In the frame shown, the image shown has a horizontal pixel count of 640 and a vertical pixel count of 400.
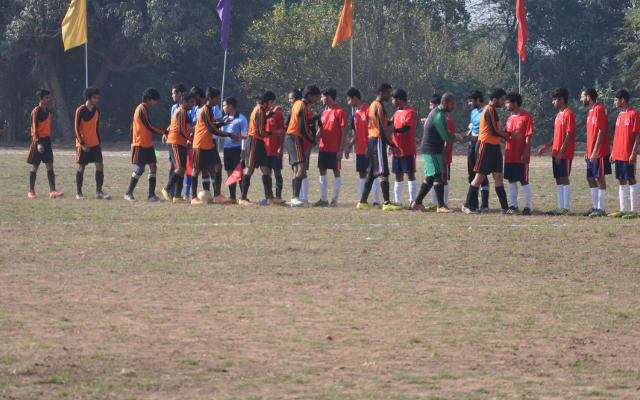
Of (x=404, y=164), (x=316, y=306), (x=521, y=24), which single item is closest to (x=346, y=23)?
(x=521, y=24)

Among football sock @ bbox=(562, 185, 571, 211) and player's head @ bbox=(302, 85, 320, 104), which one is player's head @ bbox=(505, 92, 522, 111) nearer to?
football sock @ bbox=(562, 185, 571, 211)

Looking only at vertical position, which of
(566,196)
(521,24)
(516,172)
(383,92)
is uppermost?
(521,24)

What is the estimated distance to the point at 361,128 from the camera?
13695mm

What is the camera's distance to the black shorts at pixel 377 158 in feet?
41.1

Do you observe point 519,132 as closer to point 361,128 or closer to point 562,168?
point 562,168

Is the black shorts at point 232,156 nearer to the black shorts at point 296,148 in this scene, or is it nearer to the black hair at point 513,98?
the black shorts at point 296,148

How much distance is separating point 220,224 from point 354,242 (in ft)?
6.82

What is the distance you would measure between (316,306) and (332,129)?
6924 mm

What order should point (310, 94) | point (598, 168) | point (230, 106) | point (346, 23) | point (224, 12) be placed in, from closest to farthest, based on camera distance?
point (598, 168)
point (310, 94)
point (230, 106)
point (346, 23)
point (224, 12)

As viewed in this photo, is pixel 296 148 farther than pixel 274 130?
No

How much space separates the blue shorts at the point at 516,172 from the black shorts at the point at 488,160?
16.8 inches

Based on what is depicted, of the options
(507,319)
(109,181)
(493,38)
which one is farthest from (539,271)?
(493,38)

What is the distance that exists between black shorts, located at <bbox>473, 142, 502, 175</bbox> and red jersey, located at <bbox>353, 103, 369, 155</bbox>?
2.22 m

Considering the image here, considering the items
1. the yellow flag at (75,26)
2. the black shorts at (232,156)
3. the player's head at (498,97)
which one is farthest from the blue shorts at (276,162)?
the yellow flag at (75,26)
